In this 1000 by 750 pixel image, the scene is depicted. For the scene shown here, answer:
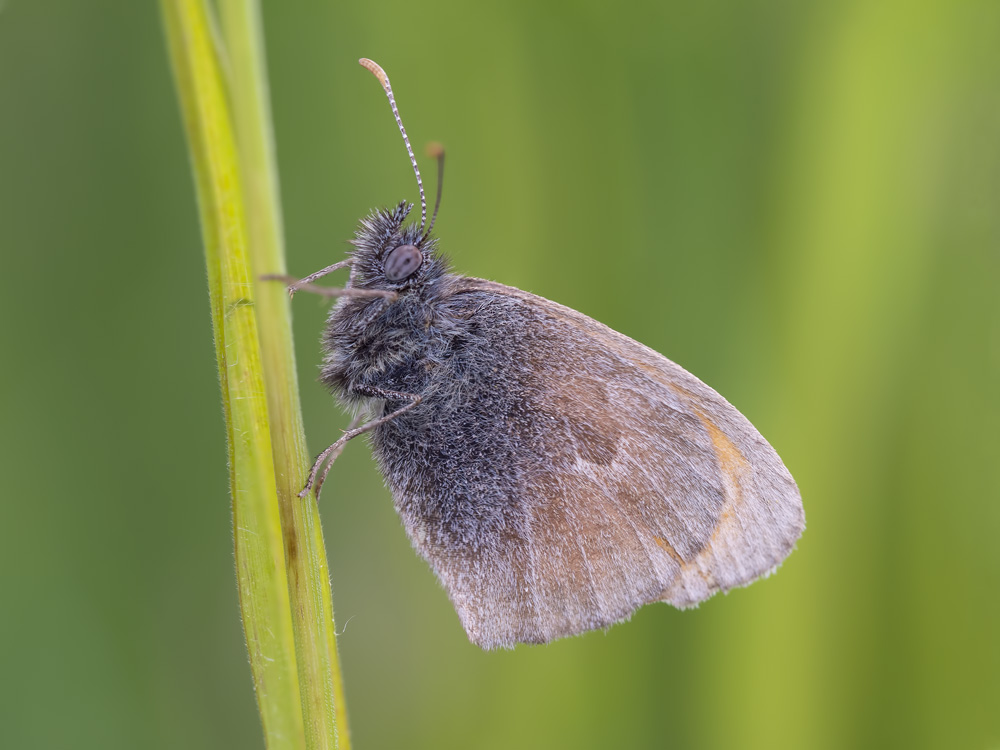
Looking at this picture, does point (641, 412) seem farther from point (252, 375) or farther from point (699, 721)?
point (252, 375)

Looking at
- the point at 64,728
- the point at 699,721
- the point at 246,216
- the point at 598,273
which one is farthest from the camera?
the point at 598,273

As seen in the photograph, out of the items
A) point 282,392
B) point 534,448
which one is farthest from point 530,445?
point 282,392

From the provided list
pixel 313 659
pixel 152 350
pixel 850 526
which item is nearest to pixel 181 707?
pixel 152 350

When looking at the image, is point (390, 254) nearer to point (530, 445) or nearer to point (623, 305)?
point (530, 445)

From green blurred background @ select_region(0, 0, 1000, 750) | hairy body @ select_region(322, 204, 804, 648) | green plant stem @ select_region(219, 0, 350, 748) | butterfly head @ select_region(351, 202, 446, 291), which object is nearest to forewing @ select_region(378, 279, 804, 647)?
hairy body @ select_region(322, 204, 804, 648)

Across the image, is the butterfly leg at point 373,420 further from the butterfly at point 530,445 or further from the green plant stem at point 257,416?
the green plant stem at point 257,416

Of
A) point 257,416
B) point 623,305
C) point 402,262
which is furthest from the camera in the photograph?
point 623,305
